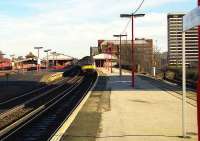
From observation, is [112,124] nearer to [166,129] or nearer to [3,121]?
[166,129]

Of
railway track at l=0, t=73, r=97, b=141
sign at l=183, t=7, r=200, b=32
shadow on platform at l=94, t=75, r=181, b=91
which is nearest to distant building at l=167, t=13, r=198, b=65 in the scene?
sign at l=183, t=7, r=200, b=32

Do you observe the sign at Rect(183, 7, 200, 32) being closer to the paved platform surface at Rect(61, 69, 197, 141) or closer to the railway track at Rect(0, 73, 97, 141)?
the paved platform surface at Rect(61, 69, 197, 141)

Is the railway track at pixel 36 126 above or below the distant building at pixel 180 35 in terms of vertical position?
below

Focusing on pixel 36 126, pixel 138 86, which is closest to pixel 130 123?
pixel 36 126

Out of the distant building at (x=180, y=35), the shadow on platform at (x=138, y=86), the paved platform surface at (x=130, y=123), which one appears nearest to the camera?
the paved platform surface at (x=130, y=123)

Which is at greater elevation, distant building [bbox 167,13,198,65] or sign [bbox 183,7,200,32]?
distant building [bbox 167,13,198,65]

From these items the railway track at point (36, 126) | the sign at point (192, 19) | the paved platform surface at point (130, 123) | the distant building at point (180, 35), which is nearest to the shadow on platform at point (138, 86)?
the distant building at point (180, 35)

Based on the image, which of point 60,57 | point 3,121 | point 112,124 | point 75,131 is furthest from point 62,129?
point 60,57

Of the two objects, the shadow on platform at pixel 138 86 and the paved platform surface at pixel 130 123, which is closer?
the paved platform surface at pixel 130 123

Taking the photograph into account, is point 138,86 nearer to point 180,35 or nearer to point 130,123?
point 180,35

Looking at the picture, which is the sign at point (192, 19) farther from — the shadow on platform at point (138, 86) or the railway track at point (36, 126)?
the shadow on platform at point (138, 86)

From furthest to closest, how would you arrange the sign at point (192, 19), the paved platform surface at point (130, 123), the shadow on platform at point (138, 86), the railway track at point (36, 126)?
1. the shadow on platform at point (138, 86)
2. the railway track at point (36, 126)
3. the paved platform surface at point (130, 123)
4. the sign at point (192, 19)

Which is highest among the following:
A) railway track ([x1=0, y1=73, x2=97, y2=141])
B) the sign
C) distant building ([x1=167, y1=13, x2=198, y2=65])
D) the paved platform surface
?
distant building ([x1=167, y1=13, x2=198, y2=65])

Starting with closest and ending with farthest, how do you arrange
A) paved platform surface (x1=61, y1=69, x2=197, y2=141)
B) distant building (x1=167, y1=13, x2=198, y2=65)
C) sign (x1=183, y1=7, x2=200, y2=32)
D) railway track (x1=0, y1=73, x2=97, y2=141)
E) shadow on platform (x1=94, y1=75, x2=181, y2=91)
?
1. sign (x1=183, y1=7, x2=200, y2=32)
2. paved platform surface (x1=61, y1=69, x2=197, y2=141)
3. railway track (x1=0, y1=73, x2=97, y2=141)
4. distant building (x1=167, y1=13, x2=198, y2=65)
5. shadow on platform (x1=94, y1=75, x2=181, y2=91)
